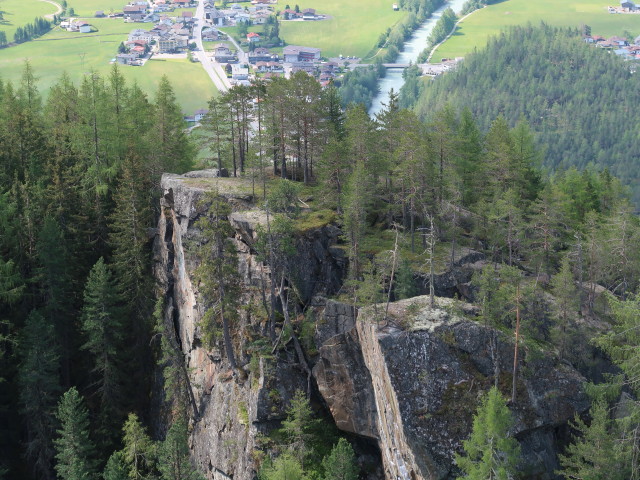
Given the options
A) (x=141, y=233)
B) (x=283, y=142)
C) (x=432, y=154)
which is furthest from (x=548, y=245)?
(x=141, y=233)

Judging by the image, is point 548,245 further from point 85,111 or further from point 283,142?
point 85,111

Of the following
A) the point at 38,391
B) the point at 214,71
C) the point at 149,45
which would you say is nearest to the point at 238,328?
the point at 38,391

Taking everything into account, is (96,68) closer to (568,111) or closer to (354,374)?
(568,111)

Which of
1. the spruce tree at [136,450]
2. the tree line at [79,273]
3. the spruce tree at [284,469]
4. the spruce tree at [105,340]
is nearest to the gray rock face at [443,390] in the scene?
the spruce tree at [284,469]

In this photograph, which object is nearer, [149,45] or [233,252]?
[233,252]

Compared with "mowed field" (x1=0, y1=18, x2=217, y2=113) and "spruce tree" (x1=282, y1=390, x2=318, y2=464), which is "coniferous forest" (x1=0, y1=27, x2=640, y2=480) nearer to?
"spruce tree" (x1=282, y1=390, x2=318, y2=464)

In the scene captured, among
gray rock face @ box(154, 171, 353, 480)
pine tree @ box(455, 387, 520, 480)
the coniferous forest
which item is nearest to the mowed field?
the coniferous forest
